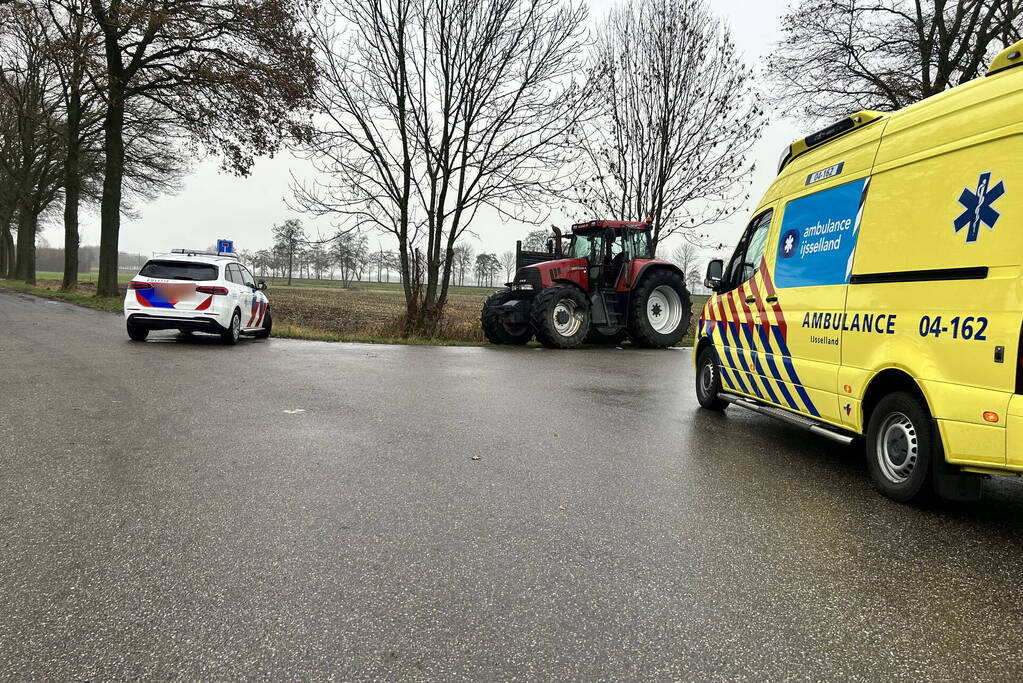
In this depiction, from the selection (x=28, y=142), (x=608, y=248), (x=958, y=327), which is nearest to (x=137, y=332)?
(x=608, y=248)

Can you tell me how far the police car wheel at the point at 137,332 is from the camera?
1245 cm

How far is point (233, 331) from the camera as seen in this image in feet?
42.3

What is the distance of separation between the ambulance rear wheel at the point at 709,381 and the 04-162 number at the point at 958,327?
3281 millimetres

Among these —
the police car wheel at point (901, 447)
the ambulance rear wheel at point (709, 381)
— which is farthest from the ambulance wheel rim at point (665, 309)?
the police car wheel at point (901, 447)

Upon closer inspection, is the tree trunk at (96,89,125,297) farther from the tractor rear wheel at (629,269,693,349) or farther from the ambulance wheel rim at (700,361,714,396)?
the ambulance wheel rim at (700,361,714,396)

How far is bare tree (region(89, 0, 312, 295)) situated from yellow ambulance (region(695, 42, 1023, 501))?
16.2 meters

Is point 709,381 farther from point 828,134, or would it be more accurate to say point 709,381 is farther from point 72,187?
point 72,187

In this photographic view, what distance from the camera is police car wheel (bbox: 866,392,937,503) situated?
3977 mm

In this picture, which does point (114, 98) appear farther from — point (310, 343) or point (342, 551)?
point (342, 551)

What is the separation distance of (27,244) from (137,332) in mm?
31898

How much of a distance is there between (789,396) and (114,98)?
72.4 ft

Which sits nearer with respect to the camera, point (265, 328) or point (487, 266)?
point (265, 328)

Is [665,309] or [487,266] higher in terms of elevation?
[487,266]

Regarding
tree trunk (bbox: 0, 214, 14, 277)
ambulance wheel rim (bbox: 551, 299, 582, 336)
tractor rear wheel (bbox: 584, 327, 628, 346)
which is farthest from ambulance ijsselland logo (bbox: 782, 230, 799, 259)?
tree trunk (bbox: 0, 214, 14, 277)
